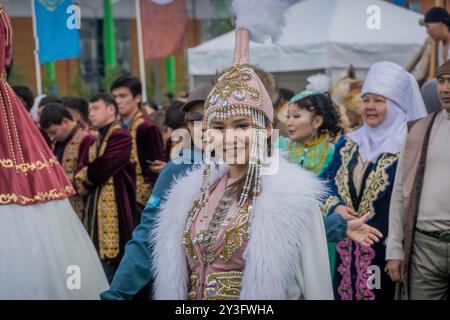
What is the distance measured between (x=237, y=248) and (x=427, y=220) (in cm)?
201

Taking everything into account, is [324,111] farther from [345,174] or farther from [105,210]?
[105,210]

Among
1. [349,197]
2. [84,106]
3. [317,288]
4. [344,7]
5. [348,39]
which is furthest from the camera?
[344,7]

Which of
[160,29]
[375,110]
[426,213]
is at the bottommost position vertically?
[426,213]

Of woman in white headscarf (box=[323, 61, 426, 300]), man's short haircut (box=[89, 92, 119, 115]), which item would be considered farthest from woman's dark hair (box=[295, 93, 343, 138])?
man's short haircut (box=[89, 92, 119, 115])

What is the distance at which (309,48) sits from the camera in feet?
32.2

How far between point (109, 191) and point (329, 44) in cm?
410

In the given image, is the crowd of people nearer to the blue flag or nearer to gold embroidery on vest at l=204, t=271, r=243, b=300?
gold embroidery on vest at l=204, t=271, r=243, b=300

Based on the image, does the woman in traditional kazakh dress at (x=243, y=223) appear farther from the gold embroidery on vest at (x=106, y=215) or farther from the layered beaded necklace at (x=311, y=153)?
the gold embroidery on vest at (x=106, y=215)

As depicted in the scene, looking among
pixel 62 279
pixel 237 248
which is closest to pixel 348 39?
pixel 62 279

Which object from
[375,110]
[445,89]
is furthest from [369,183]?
[445,89]

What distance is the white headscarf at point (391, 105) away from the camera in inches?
214

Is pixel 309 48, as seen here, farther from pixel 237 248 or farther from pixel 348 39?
pixel 237 248

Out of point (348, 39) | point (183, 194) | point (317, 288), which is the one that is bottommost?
point (317, 288)

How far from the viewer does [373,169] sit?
527 centimetres
